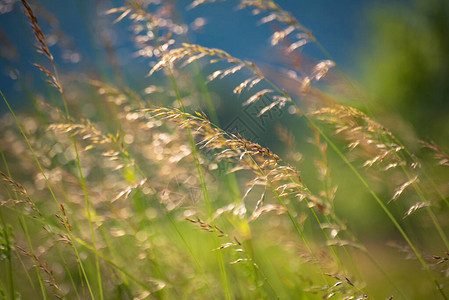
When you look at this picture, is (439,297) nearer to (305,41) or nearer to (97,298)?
(305,41)

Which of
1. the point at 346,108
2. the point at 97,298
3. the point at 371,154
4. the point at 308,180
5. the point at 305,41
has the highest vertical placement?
the point at 305,41

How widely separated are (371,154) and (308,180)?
3992mm

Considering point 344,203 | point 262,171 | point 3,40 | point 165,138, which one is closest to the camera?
point 262,171

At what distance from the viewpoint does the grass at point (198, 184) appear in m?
1.27

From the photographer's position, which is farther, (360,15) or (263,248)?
(360,15)

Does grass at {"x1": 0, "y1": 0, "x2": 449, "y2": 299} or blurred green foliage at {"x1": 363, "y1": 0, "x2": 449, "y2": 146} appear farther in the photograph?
blurred green foliage at {"x1": 363, "y1": 0, "x2": 449, "y2": 146}

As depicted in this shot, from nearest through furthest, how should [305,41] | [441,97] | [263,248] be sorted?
1. [305,41]
2. [263,248]
3. [441,97]

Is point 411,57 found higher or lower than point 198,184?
lower

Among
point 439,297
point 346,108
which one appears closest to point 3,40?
point 346,108

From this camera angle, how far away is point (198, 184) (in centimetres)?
212

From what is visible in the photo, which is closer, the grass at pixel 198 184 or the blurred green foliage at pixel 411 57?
the grass at pixel 198 184

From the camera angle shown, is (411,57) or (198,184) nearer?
(198,184)

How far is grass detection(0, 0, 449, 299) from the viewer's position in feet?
4.16

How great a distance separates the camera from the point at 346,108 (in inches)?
54.6
